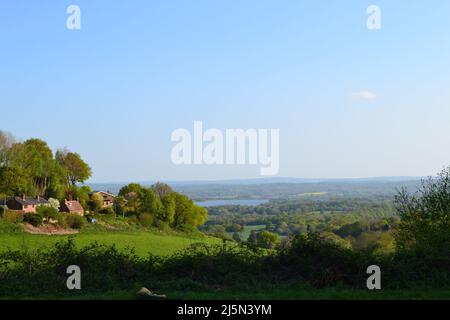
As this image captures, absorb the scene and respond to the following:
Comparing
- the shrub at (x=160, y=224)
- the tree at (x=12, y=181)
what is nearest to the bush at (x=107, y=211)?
the shrub at (x=160, y=224)

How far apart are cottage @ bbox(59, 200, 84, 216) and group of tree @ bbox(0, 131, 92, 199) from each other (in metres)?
3.93

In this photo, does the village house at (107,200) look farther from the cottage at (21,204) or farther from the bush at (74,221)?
the bush at (74,221)

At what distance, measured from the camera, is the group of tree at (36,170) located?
54000mm

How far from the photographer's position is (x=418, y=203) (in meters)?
23.0

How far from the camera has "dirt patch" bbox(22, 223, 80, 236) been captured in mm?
41506

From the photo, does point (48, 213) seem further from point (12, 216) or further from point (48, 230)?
point (12, 216)

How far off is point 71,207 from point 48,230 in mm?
13373

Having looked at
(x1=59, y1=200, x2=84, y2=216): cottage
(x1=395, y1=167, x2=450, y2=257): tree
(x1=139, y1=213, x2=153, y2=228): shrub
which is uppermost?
(x1=395, y1=167, x2=450, y2=257): tree

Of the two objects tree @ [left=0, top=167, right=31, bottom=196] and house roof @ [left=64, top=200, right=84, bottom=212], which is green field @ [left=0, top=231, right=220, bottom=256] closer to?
house roof @ [left=64, top=200, right=84, bottom=212]

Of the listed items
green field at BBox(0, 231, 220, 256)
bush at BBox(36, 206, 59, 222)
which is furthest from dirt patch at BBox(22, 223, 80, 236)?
green field at BBox(0, 231, 220, 256)

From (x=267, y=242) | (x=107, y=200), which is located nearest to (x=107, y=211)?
(x=107, y=200)
